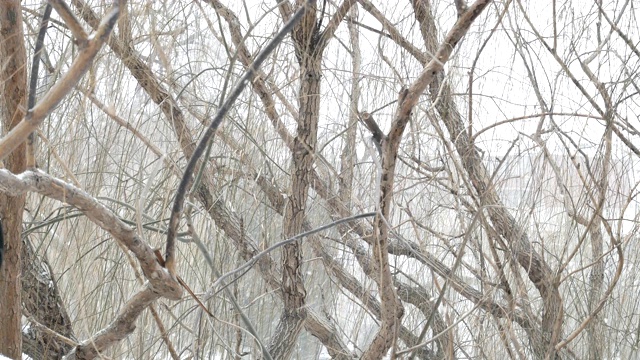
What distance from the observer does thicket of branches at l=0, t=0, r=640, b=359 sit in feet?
5.06

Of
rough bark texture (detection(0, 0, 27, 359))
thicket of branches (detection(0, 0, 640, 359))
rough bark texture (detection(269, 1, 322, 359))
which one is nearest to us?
rough bark texture (detection(0, 0, 27, 359))

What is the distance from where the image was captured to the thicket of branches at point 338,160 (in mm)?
1542

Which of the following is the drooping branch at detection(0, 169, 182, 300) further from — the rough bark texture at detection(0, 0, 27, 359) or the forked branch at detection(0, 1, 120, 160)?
the rough bark texture at detection(0, 0, 27, 359)

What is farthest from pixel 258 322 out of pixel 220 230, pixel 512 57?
pixel 512 57

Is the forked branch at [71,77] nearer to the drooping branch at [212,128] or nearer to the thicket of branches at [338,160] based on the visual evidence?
the drooping branch at [212,128]

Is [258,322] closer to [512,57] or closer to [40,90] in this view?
Answer: [40,90]

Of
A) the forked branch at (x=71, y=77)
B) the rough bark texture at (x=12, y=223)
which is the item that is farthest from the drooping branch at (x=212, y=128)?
the rough bark texture at (x=12, y=223)

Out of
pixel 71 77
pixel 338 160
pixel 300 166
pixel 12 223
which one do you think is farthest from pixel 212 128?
pixel 338 160

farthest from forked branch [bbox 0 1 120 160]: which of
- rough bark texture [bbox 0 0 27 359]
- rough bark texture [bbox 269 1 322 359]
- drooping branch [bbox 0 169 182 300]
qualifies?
rough bark texture [bbox 269 1 322 359]

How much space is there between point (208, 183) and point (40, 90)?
0.45 m

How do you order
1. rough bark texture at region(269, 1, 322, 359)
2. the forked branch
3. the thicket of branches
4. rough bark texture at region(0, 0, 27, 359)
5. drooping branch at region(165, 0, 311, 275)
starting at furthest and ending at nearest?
the thicket of branches → rough bark texture at region(269, 1, 322, 359) → rough bark texture at region(0, 0, 27, 359) → drooping branch at region(165, 0, 311, 275) → the forked branch

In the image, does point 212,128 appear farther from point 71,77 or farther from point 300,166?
point 300,166

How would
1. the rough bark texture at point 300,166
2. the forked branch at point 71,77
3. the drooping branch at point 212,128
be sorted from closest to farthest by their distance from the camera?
the forked branch at point 71,77 < the drooping branch at point 212,128 < the rough bark texture at point 300,166

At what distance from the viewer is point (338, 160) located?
214 cm
